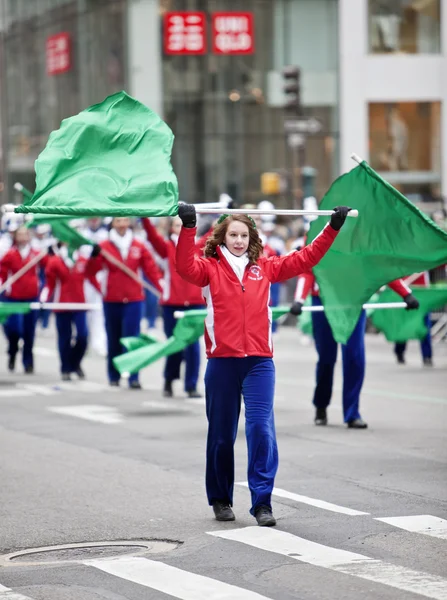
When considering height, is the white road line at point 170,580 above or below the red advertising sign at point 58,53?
below

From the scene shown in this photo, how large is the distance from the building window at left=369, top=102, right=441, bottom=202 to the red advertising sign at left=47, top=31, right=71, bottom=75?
37.3ft

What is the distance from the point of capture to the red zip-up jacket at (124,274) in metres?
17.2

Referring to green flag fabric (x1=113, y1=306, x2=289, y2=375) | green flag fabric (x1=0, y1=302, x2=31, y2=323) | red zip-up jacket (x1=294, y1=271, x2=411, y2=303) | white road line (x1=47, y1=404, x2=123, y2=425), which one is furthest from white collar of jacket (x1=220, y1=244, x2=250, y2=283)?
green flag fabric (x1=0, y1=302, x2=31, y2=323)

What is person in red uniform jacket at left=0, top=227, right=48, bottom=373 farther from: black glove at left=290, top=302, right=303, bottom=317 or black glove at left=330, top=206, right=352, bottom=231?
black glove at left=330, top=206, right=352, bottom=231

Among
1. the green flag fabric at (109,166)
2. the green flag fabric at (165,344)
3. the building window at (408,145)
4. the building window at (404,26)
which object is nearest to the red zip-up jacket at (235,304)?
the green flag fabric at (109,166)

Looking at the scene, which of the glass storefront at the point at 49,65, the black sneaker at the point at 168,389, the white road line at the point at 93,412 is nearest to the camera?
the white road line at the point at 93,412

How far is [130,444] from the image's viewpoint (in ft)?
40.0

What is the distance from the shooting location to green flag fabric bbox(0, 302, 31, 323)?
63.6ft

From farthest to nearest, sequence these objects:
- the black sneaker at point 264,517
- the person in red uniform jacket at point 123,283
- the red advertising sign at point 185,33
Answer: the red advertising sign at point 185,33 → the person in red uniform jacket at point 123,283 → the black sneaker at point 264,517

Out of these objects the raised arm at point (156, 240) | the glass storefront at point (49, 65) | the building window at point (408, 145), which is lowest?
the raised arm at point (156, 240)

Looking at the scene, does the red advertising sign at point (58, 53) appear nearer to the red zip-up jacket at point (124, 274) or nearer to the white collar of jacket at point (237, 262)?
the red zip-up jacket at point (124, 274)

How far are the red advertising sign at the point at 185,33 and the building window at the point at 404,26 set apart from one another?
17.0 ft

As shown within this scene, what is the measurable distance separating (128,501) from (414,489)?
73.3 inches

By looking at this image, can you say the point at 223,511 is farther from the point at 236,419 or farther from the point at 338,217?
the point at 338,217
